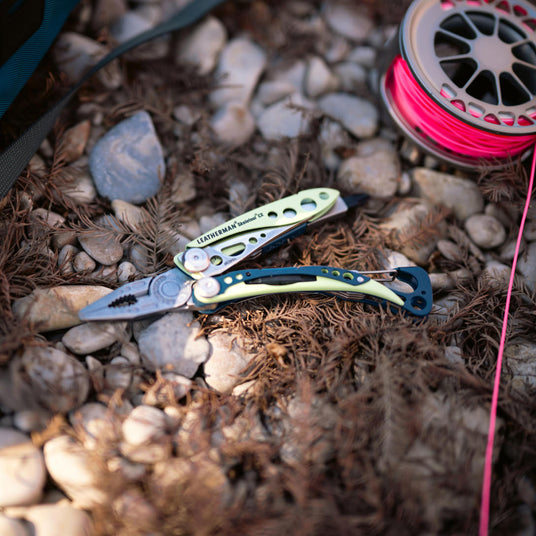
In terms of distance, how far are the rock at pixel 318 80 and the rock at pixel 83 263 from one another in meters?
1.24

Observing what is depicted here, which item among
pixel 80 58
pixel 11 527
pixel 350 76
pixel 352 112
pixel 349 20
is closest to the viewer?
pixel 11 527

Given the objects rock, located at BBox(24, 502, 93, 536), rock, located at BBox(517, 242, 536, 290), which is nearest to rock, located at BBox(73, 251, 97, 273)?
rock, located at BBox(24, 502, 93, 536)

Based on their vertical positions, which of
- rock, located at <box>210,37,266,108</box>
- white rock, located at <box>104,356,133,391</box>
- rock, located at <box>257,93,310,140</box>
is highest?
rock, located at <box>210,37,266,108</box>

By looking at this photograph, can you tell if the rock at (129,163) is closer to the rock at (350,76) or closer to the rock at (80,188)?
the rock at (80,188)

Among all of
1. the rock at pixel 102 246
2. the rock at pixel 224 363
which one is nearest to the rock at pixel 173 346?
the rock at pixel 224 363

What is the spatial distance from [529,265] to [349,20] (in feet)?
4.76

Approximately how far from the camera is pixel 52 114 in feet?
5.70

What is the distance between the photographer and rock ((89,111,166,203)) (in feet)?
5.96

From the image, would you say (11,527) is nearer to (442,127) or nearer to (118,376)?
(118,376)

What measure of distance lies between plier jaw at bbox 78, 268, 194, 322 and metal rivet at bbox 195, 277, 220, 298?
0.05 meters

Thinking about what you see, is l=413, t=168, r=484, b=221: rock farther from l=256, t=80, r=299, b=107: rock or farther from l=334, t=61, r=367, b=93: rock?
l=256, t=80, r=299, b=107: rock

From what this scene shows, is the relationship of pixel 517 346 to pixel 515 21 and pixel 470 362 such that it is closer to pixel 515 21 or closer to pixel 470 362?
pixel 470 362

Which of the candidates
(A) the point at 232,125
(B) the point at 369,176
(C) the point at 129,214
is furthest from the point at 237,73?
(C) the point at 129,214

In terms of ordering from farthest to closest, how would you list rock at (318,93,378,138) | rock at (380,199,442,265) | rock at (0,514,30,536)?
rock at (318,93,378,138), rock at (380,199,442,265), rock at (0,514,30,536)
